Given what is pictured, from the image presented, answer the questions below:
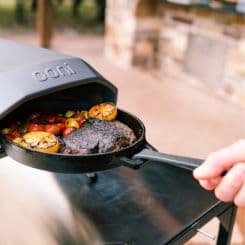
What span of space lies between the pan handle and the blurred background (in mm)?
1404

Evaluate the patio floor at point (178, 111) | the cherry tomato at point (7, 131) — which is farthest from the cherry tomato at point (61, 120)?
the patio floor at point (178, 111)

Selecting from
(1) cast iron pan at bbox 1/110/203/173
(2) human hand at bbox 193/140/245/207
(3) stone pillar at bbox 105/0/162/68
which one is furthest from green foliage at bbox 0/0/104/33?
(2) human hand at bbox 193/140/245/207

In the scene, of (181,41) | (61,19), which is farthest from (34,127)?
(61,19)

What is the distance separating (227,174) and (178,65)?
2.88 meters

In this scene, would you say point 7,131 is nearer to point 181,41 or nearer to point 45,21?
point 181,41

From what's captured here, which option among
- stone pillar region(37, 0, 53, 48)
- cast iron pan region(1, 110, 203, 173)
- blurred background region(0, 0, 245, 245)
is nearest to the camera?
cast iron pan region(1, 110, 203, 173)

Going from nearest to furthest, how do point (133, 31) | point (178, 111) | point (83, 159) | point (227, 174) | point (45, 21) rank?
1. point (227, 174)
2. point (83, 159)
3. point (178, 111)
4. point (133, 31)
5. point (45, 21)

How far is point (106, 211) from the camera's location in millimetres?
779

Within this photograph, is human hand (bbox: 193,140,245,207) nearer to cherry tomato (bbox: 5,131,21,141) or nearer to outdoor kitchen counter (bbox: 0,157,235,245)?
outdoor kitchen counter (bbox: 0,157,235,245)

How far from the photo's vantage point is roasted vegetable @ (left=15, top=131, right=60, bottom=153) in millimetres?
673

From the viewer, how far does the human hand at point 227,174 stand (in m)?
0.47

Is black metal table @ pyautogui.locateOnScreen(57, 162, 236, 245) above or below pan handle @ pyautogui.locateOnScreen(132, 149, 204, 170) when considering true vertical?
below

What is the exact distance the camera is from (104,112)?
0.81 meters

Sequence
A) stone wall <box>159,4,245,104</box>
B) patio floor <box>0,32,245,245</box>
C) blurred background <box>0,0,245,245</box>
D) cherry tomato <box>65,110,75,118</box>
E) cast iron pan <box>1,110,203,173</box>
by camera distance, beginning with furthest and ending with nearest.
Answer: stone wall <box>159,4,245,104</box>
blurred background <box>0,0,245,245</box>
patio floor <box>0,32,245,245</box>
cherry tomato <box>65,110,75,118</box>
cast iron pan <box>1,110,203,173</box>
